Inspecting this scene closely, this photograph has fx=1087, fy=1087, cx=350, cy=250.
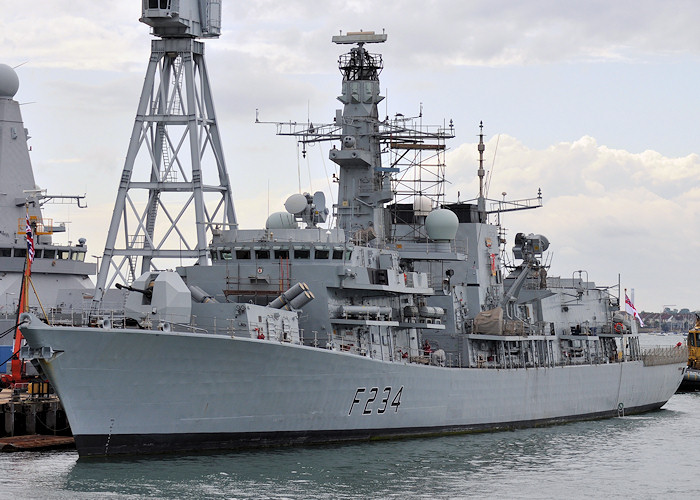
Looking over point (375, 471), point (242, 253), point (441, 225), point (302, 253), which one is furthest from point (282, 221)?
point (375, 471)

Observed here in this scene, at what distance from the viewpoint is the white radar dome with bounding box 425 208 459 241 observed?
101 feet

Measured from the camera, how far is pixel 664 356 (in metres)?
41.0

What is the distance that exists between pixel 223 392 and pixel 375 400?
170 inches

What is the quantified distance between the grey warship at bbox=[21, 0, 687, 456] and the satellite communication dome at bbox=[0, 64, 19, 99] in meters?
9.38

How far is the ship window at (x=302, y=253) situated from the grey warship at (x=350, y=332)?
0.05 metres

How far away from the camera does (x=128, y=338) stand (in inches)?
843

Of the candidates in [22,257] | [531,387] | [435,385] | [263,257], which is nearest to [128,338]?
[263,257]

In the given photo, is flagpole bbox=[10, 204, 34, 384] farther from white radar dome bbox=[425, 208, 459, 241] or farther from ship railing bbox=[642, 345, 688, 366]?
ship railing bbox=[642, 345, 688, 366]

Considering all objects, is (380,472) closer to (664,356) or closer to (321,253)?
(321,253)

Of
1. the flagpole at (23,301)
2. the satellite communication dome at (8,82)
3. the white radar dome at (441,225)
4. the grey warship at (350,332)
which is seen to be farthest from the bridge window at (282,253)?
the satellite communication dome at (8,82)

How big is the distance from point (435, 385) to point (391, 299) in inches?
104

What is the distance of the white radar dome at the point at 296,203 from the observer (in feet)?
92.5

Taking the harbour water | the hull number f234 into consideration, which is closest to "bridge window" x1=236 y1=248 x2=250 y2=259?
the hull number f234

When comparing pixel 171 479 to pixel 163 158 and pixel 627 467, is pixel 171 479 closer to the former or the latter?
pixel 627 467
